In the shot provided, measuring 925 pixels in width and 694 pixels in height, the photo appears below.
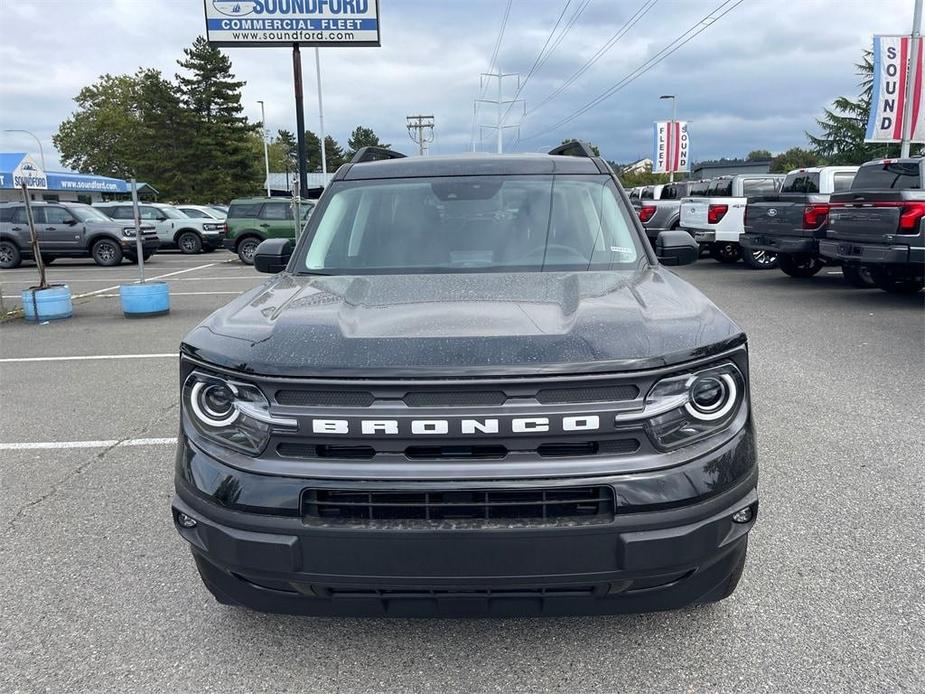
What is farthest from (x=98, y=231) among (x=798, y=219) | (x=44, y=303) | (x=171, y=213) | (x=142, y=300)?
(x=798, y=219)

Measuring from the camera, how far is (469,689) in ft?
7.91

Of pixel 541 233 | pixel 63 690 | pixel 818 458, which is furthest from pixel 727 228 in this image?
pixel 63 690

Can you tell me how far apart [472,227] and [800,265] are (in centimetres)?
1238

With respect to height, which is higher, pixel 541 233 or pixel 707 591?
pixel 541 233

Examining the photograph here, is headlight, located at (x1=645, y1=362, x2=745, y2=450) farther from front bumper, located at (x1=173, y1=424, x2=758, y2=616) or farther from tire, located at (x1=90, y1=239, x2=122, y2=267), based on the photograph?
tire, located at (x1=90, y1=239, x2=122, y2=267)

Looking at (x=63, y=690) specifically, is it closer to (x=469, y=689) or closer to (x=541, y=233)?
(x=469, y=689)

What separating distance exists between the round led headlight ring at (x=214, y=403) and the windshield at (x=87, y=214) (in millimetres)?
20900

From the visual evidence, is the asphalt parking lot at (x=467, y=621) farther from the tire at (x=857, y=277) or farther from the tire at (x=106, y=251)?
the tire at (x=106, y=251)

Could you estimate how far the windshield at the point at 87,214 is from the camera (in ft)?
66.9

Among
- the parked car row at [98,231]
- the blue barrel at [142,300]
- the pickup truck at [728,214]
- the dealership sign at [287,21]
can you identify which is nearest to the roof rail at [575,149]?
the blue barrel at [142,300]

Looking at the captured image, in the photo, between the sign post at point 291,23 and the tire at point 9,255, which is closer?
the sign post at point 291,23

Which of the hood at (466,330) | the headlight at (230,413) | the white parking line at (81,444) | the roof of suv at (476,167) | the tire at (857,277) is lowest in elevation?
the white parking line at (81,444)

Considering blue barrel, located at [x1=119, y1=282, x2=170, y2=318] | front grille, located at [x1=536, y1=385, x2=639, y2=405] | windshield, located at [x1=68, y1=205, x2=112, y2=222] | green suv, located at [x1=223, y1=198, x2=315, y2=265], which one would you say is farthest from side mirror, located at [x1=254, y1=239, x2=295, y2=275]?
windshield, located at [x1=68, y1=205, x2=112, y2=222]

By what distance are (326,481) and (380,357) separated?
39cm
